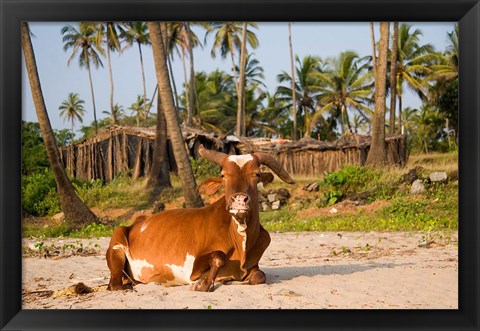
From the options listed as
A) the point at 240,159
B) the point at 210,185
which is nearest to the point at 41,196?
the point at 210,185

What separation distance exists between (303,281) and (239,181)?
169 centimetres

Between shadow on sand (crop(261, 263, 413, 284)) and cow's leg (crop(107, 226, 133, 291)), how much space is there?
69.0 inches

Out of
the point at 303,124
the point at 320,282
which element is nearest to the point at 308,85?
the point at 303,124

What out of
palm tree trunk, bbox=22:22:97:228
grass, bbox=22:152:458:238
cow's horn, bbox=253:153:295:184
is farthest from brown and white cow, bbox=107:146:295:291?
palm tree trunk, bbox=22:22:97:228

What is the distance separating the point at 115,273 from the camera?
8.02 metres

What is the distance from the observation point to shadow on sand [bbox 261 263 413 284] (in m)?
8.36

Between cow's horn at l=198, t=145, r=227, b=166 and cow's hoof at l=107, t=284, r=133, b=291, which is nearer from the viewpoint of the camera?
cow's horn at l=198, t=145, r=227, b=166

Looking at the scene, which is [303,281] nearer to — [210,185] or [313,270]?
[313,270]

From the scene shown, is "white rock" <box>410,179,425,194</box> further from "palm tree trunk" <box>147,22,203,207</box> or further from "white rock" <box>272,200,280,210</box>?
"palm tree trunk" <box>147,22,203,207</box>

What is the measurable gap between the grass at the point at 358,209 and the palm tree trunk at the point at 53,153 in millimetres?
336

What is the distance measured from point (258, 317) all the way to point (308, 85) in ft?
144

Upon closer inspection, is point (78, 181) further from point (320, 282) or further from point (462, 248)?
point (462, 248)

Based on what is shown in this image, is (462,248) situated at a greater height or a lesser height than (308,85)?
lesser

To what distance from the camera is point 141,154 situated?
2694 centimetres
